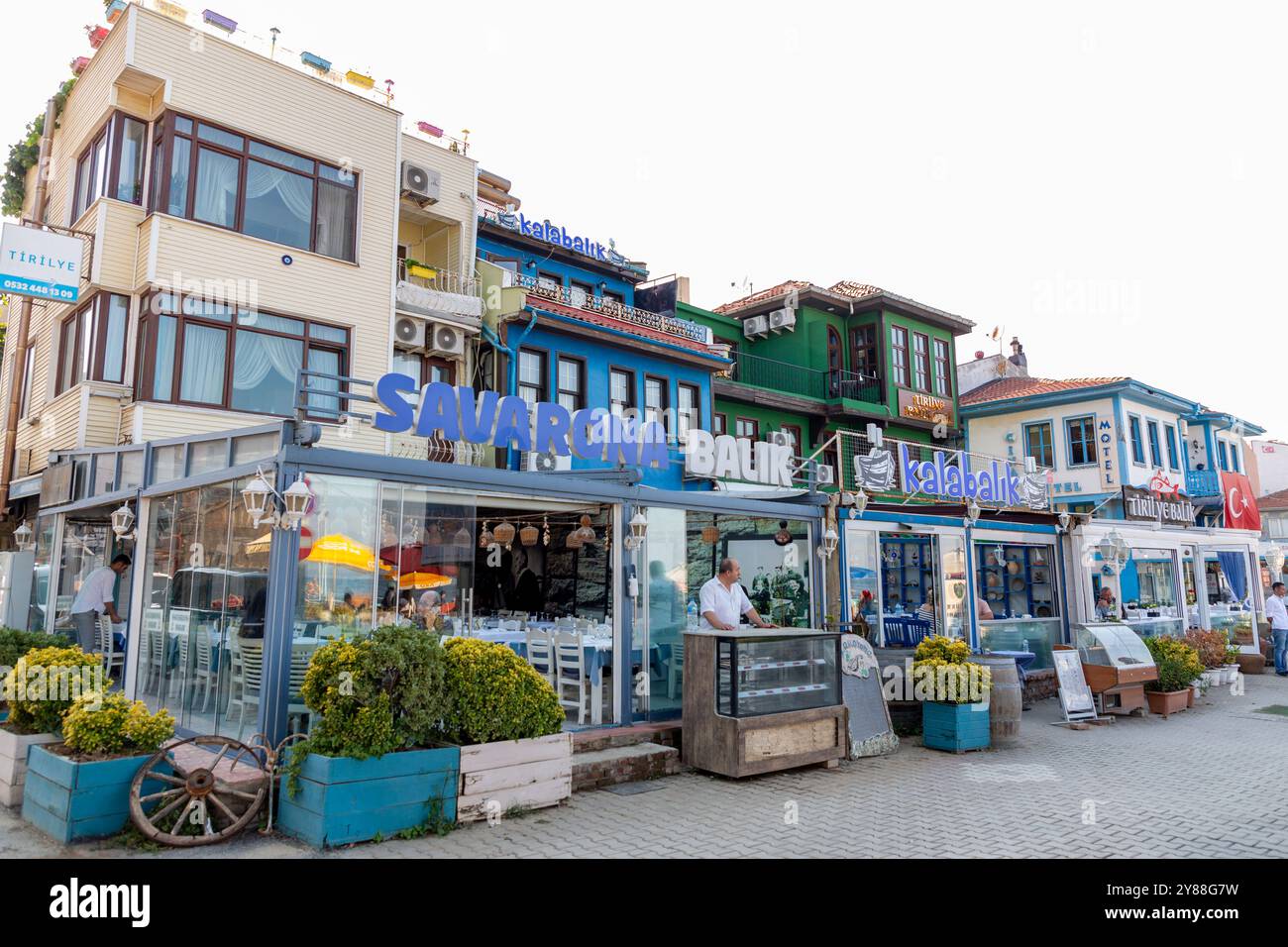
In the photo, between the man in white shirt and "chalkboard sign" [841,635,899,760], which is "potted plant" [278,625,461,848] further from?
"chalkboard sign" [841,635,899,760]

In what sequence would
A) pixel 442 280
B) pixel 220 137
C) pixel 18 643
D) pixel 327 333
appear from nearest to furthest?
pixel 18 643 < pixel 220 137 < pixel 327 333 < pixel 442 280

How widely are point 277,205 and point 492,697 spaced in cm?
1123

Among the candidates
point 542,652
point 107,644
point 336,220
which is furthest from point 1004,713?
point 336,220

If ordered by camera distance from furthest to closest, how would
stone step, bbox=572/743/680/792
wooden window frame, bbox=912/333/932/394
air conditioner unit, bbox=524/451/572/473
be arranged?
wooden window frame, bbox=912/333/932/394
air conditioner unit, bbox=524/451/572/473
stone step, bbox=572/743/680/792

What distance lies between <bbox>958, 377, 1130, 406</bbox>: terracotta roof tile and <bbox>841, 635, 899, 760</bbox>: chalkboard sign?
19.9m

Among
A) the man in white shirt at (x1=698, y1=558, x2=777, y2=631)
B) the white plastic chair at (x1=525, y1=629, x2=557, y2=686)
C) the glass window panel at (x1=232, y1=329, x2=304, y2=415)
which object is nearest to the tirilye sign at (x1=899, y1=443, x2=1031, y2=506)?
the man in white shirt at (x1=698, y1=558, x2=777, y2=631)

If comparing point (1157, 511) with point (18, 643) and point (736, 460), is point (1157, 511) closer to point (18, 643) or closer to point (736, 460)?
point (736, 460)

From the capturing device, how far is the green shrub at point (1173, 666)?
13.0m

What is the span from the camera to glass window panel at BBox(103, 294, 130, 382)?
13.0 meters

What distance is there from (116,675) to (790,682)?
901 centimetres

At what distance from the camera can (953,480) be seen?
46.7 ft

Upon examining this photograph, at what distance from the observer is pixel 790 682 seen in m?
8.83

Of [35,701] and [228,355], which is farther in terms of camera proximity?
[228,355]

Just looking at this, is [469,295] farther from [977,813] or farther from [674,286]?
[977,813]
